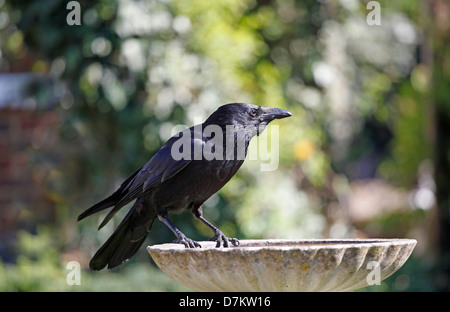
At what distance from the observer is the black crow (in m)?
3.47

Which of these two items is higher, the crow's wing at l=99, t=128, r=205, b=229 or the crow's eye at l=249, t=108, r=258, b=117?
the crow's eye at l=249, t=108, r=258, b=117

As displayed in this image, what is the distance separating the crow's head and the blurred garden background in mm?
2844

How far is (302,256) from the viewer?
282cm

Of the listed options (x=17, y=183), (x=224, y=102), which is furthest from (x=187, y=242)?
(x=17, y=183)

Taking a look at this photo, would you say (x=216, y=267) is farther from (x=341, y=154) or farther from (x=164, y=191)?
(x=341, y=154)

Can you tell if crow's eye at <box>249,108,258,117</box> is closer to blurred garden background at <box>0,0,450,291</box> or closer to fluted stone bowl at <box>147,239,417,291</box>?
fluted stone bowl at <box>147,239,417,291</box>

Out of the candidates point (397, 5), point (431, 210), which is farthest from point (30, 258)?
point (397, 5)

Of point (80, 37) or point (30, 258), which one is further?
point (30, 258)

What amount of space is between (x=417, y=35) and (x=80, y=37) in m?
7.08

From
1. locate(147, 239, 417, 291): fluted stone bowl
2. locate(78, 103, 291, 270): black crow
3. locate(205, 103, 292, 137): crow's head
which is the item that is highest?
locate(205, 103, 292, 137): crow's head

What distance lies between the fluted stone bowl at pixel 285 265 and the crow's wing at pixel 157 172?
0.53m

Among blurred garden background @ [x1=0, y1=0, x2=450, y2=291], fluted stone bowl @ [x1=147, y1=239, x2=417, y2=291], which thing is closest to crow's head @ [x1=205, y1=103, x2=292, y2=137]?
fluted stone bowl @ [x1=147, y1=239, x2=417, y2=291]

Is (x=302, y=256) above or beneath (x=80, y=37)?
beneath

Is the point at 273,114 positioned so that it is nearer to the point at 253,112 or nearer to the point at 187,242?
the point at 253,112
